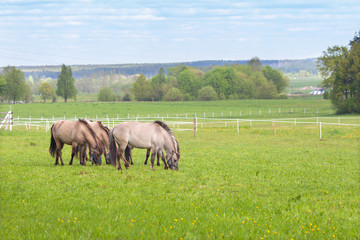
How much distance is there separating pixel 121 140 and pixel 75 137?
1.96 metres

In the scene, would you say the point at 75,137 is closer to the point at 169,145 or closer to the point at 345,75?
the point at 169,145

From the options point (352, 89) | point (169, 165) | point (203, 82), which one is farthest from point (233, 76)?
point (169, 165)

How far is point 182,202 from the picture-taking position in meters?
8.67

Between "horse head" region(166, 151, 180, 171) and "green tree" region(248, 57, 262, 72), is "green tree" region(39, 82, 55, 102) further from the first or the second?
"horse head" region(166, 151, 180, 171)

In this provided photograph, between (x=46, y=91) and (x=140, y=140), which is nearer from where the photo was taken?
(x=140, y=140)

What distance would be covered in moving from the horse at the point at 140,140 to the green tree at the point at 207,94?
4137 inches

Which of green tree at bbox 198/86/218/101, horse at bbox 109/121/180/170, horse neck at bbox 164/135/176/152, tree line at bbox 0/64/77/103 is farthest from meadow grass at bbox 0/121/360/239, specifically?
green tree at bbox 198/86/218/101

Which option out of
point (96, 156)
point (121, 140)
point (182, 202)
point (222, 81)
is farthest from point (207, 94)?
point (182, 202)

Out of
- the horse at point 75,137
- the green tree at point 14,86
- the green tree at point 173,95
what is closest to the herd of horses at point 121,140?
the horse at point 75,137

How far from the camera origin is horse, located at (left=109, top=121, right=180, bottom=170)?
1362cm

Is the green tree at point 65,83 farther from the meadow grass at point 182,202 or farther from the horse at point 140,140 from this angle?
the horse at point 140,140

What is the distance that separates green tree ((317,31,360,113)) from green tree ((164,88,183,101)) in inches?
2323

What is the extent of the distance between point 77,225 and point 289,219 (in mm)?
3854

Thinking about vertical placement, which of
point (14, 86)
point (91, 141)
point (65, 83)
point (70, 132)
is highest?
point (65, 83)
